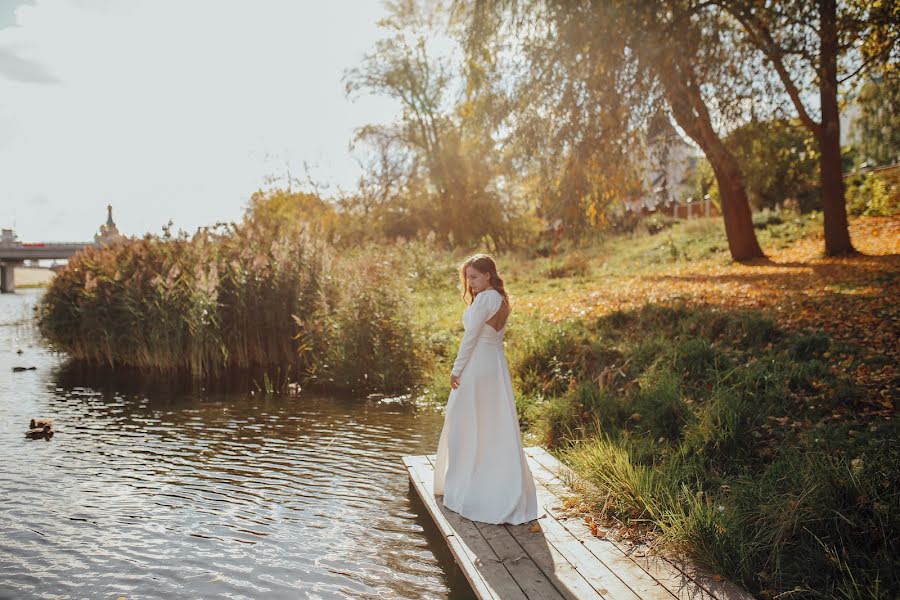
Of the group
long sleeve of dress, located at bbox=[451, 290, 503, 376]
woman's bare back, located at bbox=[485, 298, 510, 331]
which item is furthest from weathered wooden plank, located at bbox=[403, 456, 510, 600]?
woman's bare back, located at bbox=[485, 298, 510, 331]

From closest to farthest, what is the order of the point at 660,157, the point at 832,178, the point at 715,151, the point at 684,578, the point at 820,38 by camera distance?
the point at 684,578 < the point at 820,38 < the point at 660,157 < the point at 832,178 < the point at 715,151

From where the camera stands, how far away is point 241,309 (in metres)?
12.0

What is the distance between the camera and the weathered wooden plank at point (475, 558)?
392 cm

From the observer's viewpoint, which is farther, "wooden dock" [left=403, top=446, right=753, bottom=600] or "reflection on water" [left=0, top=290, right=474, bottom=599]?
"reflection on water" [left=0, top=290, right=474, bottom=599]

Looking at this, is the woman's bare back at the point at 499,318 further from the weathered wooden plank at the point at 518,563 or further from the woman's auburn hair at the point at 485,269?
the weathered wooden plank at the point at 518,563

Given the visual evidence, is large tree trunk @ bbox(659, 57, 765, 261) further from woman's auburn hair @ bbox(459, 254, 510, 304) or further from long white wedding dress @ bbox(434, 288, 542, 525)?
long white wedding dress @ bbox(434, 288, 542, 525)

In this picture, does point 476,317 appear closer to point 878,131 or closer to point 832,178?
point 832,178

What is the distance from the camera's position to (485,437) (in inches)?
199

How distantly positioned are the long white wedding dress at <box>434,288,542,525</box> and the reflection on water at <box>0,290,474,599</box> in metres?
0.55

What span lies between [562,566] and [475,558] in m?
0.53

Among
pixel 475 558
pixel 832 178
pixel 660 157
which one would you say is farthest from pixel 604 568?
pixel 832 178

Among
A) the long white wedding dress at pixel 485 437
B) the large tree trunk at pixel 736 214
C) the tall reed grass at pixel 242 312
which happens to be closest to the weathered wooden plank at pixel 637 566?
the long white wedding dress at pixel 485 437

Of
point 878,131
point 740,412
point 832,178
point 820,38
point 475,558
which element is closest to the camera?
point 475,558

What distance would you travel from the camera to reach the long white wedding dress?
495 cm
